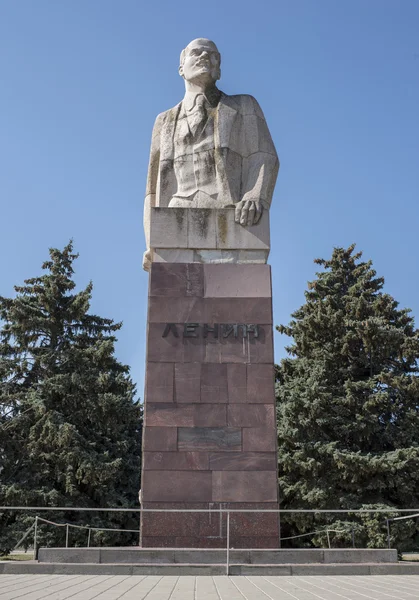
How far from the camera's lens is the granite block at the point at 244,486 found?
8.79 m

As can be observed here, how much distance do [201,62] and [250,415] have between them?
20.2 feet

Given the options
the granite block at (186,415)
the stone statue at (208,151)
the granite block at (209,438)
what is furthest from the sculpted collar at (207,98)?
the granite block at (209,438)

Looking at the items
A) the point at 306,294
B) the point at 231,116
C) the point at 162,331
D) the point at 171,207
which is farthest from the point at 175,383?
the point at 306,294

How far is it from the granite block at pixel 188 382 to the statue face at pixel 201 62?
16.9ft

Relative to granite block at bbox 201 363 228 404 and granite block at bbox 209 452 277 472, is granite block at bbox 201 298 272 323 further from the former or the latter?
→ granite block at bbox 209 452 277 472

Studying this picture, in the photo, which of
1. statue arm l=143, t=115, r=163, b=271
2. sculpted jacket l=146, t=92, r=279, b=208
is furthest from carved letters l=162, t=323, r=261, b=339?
sculpted jacket l=146, t=92, r=279, b=208

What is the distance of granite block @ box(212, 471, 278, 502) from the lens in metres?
8.79

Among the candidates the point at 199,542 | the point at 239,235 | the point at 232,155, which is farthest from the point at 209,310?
the point at 199,542

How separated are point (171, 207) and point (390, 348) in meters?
14.7

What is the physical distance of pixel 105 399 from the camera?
21797mm

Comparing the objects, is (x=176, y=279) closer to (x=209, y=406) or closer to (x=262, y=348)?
(x=262, y=348)

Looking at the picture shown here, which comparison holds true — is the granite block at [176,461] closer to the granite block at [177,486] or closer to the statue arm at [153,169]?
the granite block at [177,486]

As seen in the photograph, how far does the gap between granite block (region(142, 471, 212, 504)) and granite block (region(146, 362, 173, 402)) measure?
1.05 metres

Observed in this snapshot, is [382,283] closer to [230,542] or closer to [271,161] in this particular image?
[271,161]
